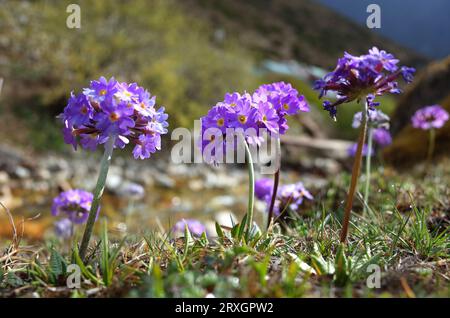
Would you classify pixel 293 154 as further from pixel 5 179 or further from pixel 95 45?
pixel 5 179

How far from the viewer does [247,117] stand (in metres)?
2.00

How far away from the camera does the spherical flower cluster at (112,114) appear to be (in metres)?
1.88

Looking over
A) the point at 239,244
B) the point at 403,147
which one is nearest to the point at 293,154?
the point at 403,147

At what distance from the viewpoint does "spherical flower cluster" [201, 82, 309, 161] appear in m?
2.00

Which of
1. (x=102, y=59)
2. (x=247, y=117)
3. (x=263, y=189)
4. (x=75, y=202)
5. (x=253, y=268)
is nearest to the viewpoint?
(x=253, y=268)

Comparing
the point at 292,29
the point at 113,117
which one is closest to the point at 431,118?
the point at 113,117

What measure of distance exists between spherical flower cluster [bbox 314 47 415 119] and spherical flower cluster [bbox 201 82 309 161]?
219 mm

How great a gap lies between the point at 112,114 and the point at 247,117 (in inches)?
22.6

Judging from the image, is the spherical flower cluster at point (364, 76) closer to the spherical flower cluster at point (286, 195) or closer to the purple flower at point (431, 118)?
the spherical flower cluster at point (286, 195)

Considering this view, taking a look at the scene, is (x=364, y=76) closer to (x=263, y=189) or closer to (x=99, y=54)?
(x=263, y=189)

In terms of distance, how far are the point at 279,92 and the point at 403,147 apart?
6237 mm

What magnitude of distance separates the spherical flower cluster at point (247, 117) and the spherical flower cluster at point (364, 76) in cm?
22

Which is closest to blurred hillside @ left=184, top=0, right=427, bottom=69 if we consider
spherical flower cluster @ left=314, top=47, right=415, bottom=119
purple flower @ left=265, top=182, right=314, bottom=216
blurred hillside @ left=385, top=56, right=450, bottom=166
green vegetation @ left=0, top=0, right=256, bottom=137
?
green vegetation @ left=0, top=0, right=256, bottom=137
